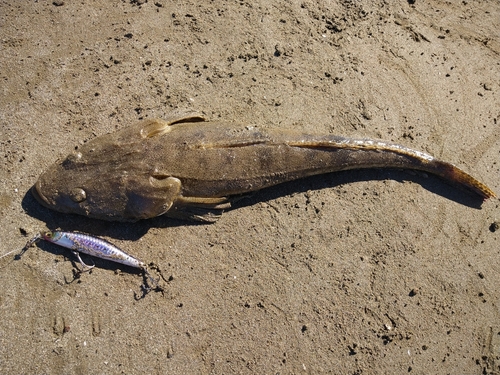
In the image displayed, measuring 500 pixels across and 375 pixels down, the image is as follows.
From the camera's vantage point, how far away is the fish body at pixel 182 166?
4.41 metres

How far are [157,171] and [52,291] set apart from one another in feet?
6.01

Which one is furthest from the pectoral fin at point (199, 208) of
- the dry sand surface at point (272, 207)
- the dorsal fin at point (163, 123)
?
the dorsal fin at point (163, 123)

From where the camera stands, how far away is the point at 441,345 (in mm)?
4707

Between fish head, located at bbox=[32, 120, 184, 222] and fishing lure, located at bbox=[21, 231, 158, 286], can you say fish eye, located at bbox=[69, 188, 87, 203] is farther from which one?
fishing lure, located at bbox=[21, 231, 158, 286]

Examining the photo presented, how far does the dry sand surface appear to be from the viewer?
4484 millimetres

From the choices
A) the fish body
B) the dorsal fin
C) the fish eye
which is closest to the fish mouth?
the fish body

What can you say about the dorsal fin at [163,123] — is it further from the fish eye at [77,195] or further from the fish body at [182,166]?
the fish eye at [77,195]

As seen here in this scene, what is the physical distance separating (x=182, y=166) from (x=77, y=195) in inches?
47.7

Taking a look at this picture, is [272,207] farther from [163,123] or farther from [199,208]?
[163,123]

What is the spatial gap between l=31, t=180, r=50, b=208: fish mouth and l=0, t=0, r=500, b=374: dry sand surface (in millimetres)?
215

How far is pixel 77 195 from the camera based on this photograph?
4.43 metres

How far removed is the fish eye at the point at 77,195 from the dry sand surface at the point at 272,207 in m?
0.44

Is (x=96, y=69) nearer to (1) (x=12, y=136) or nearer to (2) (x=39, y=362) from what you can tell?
(1) (x=12, y=136)

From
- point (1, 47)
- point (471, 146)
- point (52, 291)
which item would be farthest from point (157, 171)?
point (471, 146)
